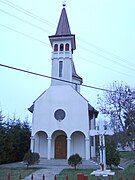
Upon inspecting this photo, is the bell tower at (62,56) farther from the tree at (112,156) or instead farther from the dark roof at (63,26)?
the tree at (112,156)

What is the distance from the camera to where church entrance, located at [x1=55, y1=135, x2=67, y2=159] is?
23938 millimetres

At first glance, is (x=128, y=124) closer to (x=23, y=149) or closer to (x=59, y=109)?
(x=59, y=109)

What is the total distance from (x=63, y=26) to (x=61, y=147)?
14684 mm

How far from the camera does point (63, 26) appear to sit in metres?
28.8

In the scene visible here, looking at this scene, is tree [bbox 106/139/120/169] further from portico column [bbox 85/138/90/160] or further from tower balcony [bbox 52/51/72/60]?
tower balcony [bbox 52/51/72/60]

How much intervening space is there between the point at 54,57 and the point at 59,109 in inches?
244

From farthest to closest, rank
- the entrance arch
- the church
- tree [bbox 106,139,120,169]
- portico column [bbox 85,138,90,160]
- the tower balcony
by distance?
1. the tower balcony
2. the entrance arch
3. the church
4. portico column [bbox 85,138,90,160]
5. tree [bbox 106,139,120,169]

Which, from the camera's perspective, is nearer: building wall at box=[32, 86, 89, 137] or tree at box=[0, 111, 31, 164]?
tree at box=[0, 111, 31, 164]

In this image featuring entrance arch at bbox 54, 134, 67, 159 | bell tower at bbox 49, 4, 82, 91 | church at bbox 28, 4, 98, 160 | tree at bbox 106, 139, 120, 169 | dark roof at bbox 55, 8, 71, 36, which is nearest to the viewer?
tree at bbox 106, 139, 120, 169

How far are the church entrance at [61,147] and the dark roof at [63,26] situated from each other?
12150mm

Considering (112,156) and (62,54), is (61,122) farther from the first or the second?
(112,156)

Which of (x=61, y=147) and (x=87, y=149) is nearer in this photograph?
(x=87, y=149)

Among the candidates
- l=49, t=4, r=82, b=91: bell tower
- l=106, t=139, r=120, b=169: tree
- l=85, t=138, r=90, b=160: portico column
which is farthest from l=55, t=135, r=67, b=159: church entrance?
l=106, t=139, r=120, b=169: tree

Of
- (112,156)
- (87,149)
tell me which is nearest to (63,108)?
(87,149)
